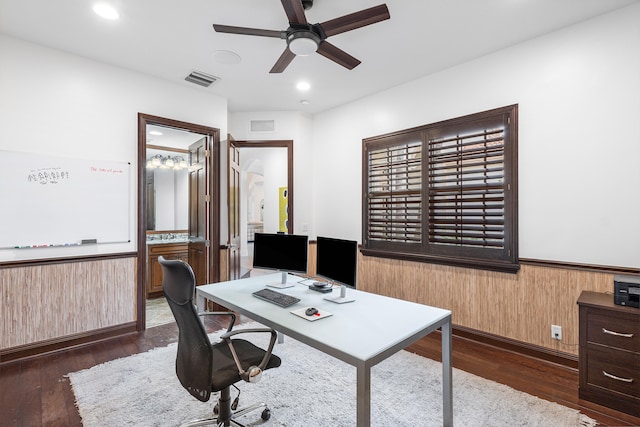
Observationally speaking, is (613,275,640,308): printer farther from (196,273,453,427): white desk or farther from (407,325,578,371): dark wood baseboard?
(196,273,453,427): white desk

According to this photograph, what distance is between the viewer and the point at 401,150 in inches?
149

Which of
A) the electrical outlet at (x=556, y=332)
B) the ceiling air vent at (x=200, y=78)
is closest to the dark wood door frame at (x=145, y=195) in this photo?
the ceiling air vent at (x=200, y=78)

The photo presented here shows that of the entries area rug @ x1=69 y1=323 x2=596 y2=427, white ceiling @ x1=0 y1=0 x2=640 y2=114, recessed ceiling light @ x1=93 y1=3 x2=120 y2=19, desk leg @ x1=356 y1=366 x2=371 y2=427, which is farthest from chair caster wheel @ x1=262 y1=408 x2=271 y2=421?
recessed ceiling light @ x1=93 y1=3 x2=120 y2=19

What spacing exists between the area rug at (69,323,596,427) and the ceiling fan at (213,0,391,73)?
2.48 meters

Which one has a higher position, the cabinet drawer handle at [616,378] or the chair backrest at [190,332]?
the chair backrest at [190,332]

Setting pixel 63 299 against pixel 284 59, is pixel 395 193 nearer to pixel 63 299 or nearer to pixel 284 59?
pixel 284 59

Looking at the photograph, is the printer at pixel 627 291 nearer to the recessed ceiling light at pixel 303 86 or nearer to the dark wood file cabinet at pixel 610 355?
the dark wood file cabinet at pixel 610 355

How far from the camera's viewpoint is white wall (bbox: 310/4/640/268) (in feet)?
7.81

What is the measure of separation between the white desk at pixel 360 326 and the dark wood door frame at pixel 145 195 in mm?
1502

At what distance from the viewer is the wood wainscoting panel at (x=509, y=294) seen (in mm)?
2615

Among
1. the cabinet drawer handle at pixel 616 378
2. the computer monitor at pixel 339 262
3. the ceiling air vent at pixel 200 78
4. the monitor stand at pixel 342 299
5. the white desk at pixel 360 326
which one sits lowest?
the cabinet drawer handle at pixel 616 378

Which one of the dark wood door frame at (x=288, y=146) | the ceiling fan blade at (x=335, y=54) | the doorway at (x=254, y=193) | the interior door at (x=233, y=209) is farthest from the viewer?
the dark wood door frame at (x=288, y=146)

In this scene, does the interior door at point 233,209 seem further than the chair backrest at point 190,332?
Yes

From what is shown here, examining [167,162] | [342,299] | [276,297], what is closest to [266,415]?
[276,297]
